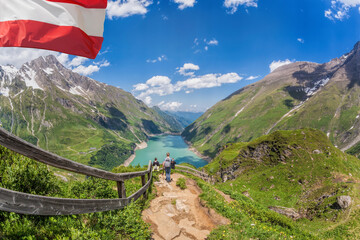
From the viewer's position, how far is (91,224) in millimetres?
5230

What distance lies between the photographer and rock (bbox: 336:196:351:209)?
25.1 meters

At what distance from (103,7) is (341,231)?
29.3 meters

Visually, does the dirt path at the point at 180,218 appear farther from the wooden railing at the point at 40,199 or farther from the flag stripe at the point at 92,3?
the flag stripe at the point at 92,3

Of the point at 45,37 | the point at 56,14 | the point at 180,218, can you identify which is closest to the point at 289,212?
the point at 180,218

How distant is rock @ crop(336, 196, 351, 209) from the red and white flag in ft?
117

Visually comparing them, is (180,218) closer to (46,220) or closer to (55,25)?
(46,220)

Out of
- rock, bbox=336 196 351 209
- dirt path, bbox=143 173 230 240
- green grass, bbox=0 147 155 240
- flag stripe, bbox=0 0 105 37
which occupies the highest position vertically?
flag stripe, bbox=0 0 105 37

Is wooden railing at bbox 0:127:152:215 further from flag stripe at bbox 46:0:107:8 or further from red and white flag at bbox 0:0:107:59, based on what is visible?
flag stripe at bbox 46:0:107:8

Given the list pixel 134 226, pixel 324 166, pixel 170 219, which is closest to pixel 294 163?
pixel 324 166

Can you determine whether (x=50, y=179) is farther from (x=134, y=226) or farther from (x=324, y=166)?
(x=324, y=166)

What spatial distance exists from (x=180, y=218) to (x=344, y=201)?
29605 millimetres

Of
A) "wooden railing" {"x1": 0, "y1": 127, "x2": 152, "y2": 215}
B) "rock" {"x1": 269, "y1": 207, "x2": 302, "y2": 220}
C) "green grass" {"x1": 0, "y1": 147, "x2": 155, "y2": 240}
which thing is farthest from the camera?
"rock" {"x1": 269, "y1": 207, "x2": 302, "y2": 220}

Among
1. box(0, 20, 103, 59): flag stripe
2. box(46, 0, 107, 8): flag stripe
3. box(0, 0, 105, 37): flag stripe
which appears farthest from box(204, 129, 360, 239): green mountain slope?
box(46, 0, 107, 8): flag stripe

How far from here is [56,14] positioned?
5.84 metres
